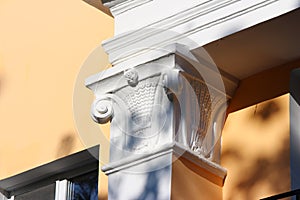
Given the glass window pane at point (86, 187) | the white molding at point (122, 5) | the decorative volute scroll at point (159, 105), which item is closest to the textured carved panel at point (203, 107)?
the decorative volute scroll at point (159, 105)

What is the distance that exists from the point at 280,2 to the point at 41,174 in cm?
227

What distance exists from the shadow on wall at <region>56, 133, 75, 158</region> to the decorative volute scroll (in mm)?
696

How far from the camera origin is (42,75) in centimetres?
892

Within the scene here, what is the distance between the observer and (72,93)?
340 inches

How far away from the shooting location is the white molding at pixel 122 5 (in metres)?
7.92

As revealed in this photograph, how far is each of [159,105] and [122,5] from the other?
718mm

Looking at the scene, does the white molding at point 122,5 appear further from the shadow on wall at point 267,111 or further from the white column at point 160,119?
the shadow on wall at point 267,111

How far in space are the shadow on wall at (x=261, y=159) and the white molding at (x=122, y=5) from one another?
91 cm

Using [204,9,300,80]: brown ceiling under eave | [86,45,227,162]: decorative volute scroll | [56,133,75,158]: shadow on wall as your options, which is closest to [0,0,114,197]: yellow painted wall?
[56,133,75,158]: shadow on wall

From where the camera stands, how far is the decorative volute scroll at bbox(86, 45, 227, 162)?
7562 millimetres

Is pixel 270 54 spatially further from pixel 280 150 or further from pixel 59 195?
pixel 59 195

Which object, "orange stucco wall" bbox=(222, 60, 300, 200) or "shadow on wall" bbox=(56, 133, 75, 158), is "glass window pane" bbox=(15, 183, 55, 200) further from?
"orange stucco wall" bbox=(222, 60, 300, 200)

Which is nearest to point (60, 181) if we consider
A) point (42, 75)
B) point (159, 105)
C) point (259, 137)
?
point (42, 75)

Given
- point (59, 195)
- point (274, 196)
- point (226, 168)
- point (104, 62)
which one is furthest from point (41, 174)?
point (274, 196)
